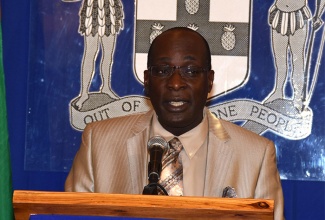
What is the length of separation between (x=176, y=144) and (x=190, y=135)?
15cm

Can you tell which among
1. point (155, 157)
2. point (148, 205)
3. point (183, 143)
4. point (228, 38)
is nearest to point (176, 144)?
point (183, 143)

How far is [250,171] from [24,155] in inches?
67.3

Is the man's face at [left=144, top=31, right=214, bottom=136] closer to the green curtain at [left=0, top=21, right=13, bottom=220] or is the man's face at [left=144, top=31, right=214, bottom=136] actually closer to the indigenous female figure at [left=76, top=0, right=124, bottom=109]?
the green curtain at [left=0, top=21, right=13, bottom=220]

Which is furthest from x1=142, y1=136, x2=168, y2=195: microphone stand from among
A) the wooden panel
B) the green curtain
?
the green curtain

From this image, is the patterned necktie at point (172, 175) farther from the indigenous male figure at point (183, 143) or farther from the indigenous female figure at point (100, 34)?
the indigenous female figure at point (100, 34)

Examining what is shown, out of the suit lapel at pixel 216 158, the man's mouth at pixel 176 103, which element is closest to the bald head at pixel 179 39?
the man's mouth at pixel 176 103

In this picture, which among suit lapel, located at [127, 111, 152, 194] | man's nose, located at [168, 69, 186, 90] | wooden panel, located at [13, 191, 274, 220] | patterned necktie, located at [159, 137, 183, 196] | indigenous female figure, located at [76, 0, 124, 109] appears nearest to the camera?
wooden panel, located at [13, 191, 274, 220]

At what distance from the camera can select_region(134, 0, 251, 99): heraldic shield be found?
4.54 metres

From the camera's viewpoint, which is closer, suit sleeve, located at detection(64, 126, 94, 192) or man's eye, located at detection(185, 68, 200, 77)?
man's eye, located at detection(185, 68, 200, 77)

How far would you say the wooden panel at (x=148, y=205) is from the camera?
7.29 ft

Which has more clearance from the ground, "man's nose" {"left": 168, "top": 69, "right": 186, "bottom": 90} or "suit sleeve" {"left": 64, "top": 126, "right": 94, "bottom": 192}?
"man's nose" {"left": 168, "top": 69, "right": 186, "bottom": 90}

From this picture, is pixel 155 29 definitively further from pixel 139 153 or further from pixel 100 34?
pixel 139 153

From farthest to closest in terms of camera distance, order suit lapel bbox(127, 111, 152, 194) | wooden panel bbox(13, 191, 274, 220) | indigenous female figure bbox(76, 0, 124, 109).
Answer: indigenous female figure bbox(76, 0, 124, 109) → suit lapel bbox(127, 111, 152, 194) → wooden panel bbox(13, 191, 274, 220)

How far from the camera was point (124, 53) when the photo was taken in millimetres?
4633
